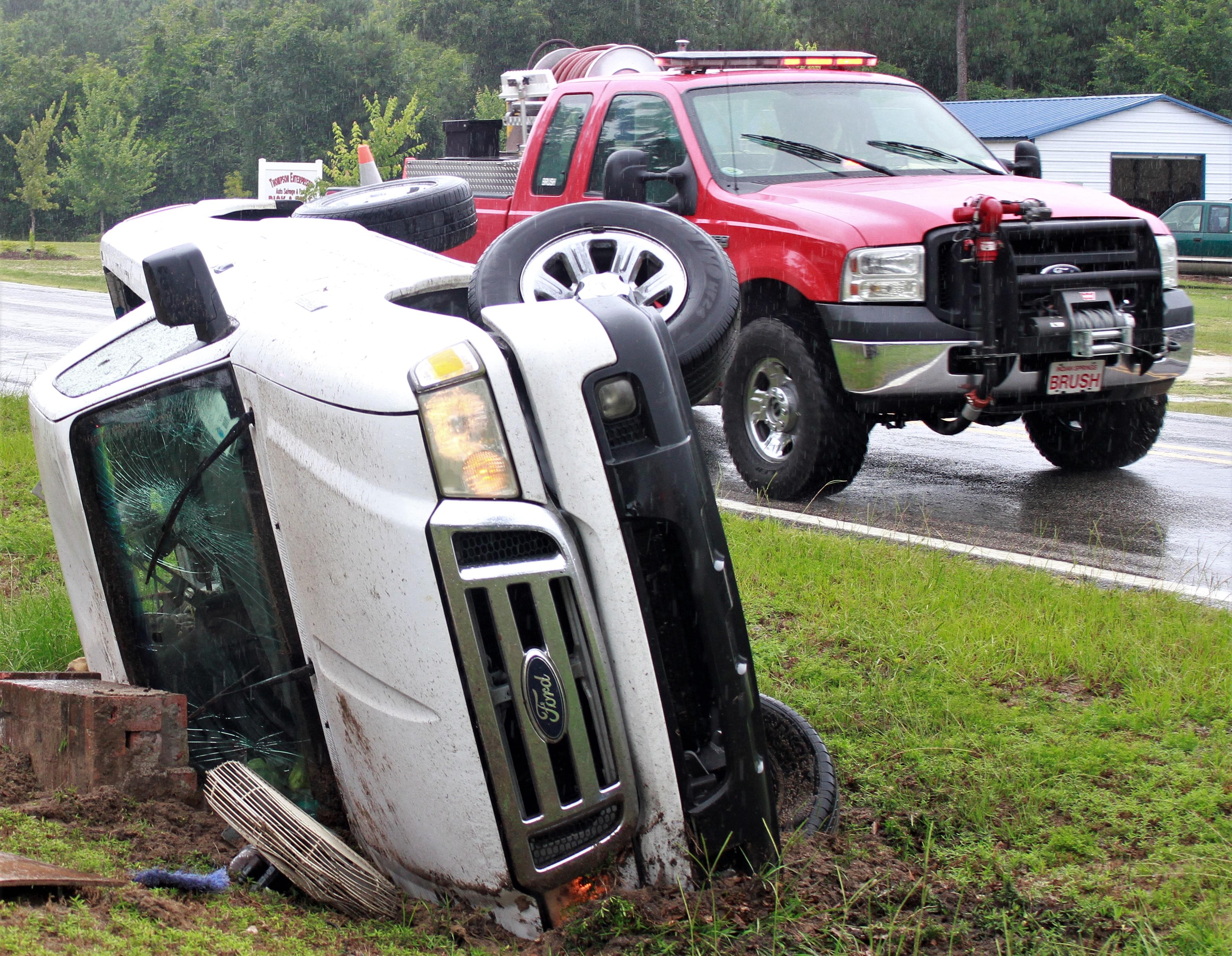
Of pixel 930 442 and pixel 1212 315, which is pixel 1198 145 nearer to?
pixel 1212 315

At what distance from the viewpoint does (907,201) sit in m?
6.49

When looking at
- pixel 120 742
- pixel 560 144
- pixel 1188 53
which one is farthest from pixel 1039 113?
pixel 120 742

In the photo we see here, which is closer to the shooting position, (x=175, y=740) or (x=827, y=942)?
(x=827, y=942)

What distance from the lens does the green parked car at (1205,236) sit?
1070 inches

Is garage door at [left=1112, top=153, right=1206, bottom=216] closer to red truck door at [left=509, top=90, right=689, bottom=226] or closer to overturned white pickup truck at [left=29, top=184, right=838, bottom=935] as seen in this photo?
red truck door at [left=509, top=90, right=689, bottom=226]

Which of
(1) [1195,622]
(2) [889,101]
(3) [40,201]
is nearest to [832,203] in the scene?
(2) [889,101]

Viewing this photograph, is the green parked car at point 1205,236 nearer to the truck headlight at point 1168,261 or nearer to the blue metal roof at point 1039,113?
the blue metal roof at point 1039,113

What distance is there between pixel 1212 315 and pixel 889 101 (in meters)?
13.7

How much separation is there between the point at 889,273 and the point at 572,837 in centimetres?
436

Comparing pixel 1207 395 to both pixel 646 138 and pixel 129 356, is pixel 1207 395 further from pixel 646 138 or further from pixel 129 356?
pixel 129 356

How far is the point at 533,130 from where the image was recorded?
8617 millimetres

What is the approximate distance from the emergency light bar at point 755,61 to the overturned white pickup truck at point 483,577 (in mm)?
5628

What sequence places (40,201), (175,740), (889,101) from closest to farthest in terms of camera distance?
(175,740) → (889,101) → (40,201)

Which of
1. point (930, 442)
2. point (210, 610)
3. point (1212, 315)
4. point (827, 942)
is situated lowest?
point (1212, 315)
